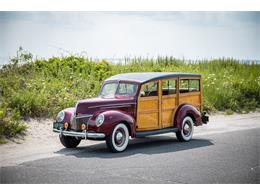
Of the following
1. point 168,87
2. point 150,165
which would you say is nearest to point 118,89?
point 168,87

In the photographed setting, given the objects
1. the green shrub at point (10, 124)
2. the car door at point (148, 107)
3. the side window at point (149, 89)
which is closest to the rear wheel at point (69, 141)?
the green shrub at point (10, 124)

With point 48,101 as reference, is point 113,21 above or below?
above

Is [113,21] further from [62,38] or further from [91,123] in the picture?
[91,123]

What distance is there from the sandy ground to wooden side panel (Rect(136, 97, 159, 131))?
0.96 meters

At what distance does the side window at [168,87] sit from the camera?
346 inches

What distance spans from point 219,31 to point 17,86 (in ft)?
13.1

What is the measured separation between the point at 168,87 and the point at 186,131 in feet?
2.64

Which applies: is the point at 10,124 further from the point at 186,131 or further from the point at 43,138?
the point at 186,131

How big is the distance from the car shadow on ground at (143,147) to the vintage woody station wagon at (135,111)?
0.48 ft

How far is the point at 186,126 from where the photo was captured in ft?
29.6

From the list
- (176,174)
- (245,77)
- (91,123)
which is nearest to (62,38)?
(91,123)

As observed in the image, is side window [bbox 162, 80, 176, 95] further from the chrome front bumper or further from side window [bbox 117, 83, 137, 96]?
the chrome front bumper

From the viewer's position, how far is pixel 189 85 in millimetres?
9320

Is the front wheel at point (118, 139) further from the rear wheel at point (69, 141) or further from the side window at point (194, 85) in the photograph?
the side window at point (194, 85)
